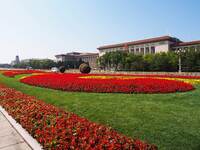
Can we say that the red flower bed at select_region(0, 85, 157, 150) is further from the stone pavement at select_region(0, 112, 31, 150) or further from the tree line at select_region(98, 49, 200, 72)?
the tree line at select_region(98, 49, 200, 72)

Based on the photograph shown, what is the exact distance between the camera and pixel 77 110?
6.38 m

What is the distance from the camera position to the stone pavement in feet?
13.8

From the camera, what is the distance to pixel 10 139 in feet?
15.3

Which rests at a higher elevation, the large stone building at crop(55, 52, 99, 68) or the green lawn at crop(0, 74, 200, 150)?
the large stone building at crop(55, 52, 99, 68)

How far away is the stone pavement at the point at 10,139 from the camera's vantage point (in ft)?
13.8

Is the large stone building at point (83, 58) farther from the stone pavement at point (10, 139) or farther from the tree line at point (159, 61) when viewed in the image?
the stone pavement at point (10, 139)

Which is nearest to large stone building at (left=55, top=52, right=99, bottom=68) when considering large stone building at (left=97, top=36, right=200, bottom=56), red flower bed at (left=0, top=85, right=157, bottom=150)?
large stone building at (left=97, top=36, right=200, bottom=56)

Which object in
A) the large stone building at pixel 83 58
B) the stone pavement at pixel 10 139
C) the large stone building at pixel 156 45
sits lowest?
the stone pavement at pixel 10 139

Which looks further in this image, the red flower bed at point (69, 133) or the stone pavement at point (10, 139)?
the stone pavement at point (10, 139)

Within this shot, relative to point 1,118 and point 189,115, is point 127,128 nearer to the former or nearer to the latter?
point 189,115

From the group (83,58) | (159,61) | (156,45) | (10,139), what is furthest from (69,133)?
(83,58)

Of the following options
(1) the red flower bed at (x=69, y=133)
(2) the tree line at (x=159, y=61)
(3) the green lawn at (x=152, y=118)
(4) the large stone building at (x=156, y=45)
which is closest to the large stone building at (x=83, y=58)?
(4) the large stone building at (x=156, y=45)

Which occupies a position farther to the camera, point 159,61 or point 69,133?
point 159,61

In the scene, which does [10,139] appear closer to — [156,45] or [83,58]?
[156,45]
